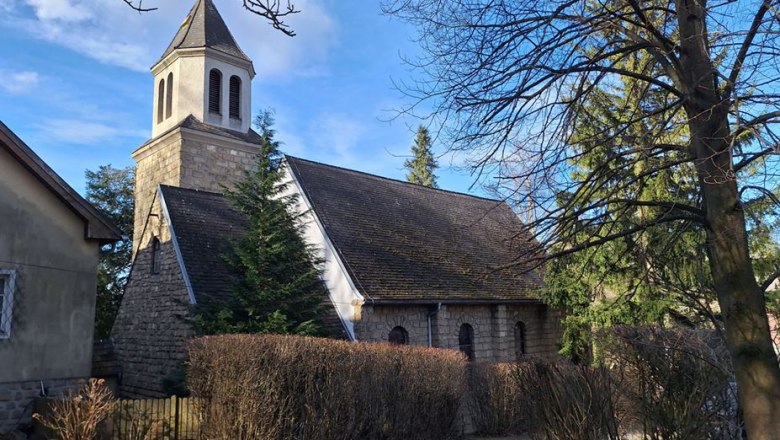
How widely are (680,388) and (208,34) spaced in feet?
76.2

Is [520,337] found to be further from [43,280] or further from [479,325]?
[43,280]

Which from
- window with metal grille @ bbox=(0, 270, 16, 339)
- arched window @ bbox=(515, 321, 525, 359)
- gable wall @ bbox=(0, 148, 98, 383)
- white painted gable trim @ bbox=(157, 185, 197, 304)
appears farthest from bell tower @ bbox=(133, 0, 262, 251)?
window with metal grille @ bbox=(0, 270, 16, 339)

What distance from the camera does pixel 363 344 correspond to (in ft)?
35.3

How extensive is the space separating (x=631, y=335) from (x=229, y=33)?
22.9 meters

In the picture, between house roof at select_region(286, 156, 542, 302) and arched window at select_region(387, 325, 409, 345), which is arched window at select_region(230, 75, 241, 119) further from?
arched window at select_region(387, 325, 409, 345)

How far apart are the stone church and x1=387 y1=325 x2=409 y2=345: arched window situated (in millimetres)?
38

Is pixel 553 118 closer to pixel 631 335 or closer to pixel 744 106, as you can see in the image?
pixel 744 106

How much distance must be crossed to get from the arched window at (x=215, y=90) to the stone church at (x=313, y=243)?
62 millimetres

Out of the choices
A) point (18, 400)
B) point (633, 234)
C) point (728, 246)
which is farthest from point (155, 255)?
point (728, 246)

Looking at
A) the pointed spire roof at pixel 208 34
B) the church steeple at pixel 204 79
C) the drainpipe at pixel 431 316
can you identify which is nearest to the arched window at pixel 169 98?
the church steeple at pixel 204 79

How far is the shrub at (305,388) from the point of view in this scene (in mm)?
8672

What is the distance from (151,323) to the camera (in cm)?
1595

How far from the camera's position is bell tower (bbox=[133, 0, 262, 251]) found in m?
22.9

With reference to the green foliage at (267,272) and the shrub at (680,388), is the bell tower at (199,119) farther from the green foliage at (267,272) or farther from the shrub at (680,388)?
the shrub at (680,388)
